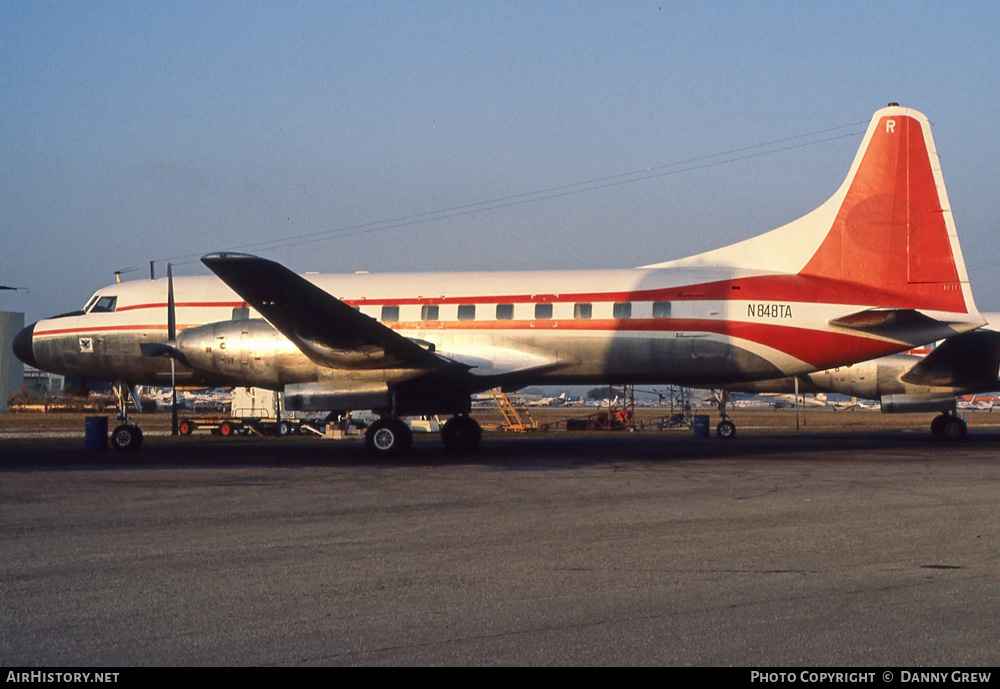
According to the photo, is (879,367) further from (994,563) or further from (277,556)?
(277,556)

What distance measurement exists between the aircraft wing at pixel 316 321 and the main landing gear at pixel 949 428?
54.8ft

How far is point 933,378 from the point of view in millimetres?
29062

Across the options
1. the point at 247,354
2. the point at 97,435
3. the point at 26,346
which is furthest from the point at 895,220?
the point at 26,346

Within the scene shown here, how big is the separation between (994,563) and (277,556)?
247 inches

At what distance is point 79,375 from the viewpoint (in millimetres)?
25359

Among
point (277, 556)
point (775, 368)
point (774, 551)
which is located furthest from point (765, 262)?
point (277, 556)

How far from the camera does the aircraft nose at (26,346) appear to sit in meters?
25.9

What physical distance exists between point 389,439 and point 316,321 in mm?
3124

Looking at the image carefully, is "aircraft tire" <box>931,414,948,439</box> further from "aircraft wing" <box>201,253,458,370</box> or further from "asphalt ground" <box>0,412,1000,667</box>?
"aircraft wing" <box>201,253,458,370</box>

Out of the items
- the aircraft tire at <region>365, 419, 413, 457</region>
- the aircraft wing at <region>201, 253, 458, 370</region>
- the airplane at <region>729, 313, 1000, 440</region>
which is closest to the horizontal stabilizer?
the airplane at <region>729, 313, 1000, 440</region>

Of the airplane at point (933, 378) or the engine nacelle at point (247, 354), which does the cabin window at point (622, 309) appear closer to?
the engine nacelle at point (247, 354)

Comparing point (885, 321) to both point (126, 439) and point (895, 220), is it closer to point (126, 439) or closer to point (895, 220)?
point (895, 220)

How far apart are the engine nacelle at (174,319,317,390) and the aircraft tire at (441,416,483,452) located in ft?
11.3

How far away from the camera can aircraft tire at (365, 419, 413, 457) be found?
20.7m
